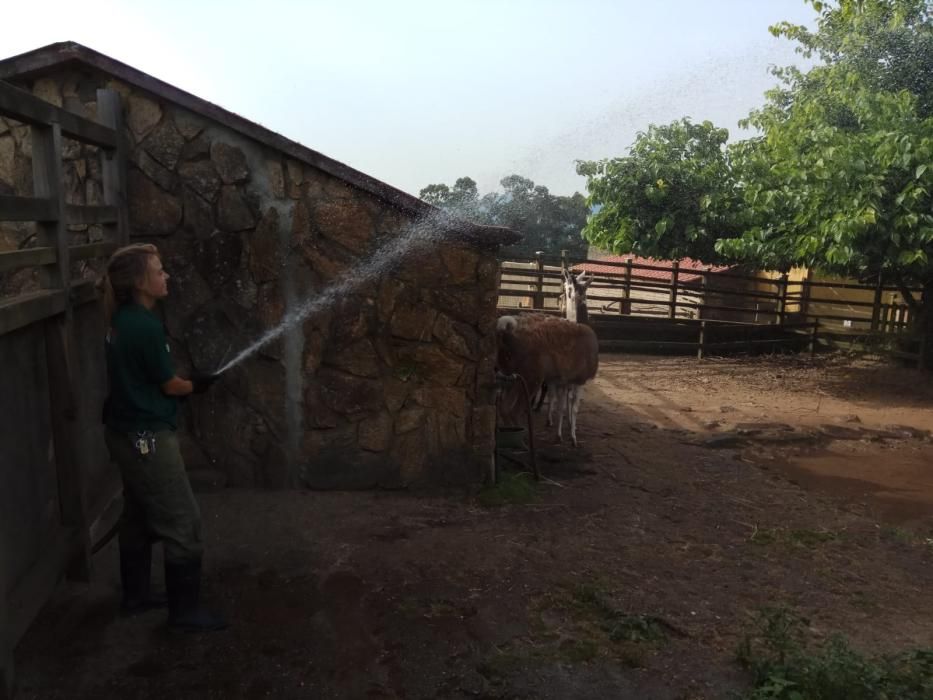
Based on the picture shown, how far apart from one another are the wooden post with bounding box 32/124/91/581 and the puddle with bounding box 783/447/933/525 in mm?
6046

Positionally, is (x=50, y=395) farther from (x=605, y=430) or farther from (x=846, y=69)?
(x=846, y=69)

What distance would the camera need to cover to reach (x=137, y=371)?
3268 mm

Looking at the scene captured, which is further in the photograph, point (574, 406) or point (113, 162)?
point (574, 406)

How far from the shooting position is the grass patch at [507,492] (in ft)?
18.1

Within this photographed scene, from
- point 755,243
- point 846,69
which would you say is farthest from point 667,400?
point 846,69

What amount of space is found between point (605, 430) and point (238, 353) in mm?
4832

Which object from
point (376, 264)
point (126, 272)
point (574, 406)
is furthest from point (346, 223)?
point (574, 406)

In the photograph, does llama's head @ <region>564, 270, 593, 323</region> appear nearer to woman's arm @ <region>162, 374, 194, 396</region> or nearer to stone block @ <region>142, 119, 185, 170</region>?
stone block @ <region>142, 119, 185, 170</region>

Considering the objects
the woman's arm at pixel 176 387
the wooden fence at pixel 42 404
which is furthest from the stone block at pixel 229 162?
the woman's arm at pixel 176 387

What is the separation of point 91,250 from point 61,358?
3.39 ft

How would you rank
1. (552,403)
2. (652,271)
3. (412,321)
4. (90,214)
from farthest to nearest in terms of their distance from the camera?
(652,271) → (552,403) → (412,321) → (90,214)

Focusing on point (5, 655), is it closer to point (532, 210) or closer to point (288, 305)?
point (288, 305)

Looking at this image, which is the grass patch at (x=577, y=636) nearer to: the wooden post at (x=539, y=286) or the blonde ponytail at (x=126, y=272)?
the blonde ponytail at (x=126, y=272)

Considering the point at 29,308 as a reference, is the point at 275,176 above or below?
above
